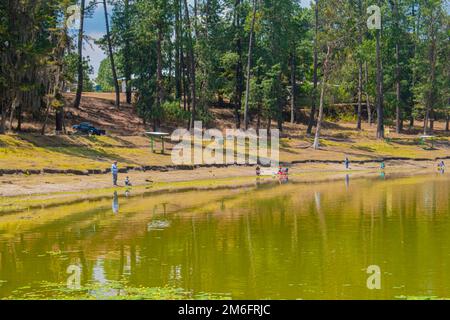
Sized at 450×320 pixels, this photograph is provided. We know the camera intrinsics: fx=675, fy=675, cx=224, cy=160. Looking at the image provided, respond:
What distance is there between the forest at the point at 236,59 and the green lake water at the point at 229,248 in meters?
25.1

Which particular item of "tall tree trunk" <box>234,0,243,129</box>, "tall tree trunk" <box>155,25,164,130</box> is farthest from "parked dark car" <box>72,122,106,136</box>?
"tall tree trunk" <box>234,0,243,129</box>

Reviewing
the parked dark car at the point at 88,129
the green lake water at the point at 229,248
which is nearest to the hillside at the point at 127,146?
the parked dark car at the point at 88,129

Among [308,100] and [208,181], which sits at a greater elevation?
[308,100]

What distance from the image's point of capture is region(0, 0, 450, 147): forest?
6266 cm

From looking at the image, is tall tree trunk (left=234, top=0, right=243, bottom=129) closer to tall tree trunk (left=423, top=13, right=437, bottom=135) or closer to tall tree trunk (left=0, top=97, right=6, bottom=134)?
tall tree trunk (left=423, top=13, right=437, bottom=135)

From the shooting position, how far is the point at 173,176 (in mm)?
56969

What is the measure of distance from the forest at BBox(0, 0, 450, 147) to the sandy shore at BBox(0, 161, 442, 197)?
9008mm

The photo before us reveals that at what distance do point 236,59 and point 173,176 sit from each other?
29006 mm

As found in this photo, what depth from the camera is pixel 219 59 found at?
83.8 metres

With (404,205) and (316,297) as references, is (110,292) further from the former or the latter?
(404,205)

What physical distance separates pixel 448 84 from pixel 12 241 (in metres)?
83.6

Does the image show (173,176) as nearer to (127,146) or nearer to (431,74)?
(127,146)

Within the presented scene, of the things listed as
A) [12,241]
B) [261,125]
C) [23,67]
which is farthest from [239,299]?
[261,125]

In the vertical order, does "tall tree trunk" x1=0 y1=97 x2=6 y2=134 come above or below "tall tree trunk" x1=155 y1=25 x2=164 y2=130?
below
